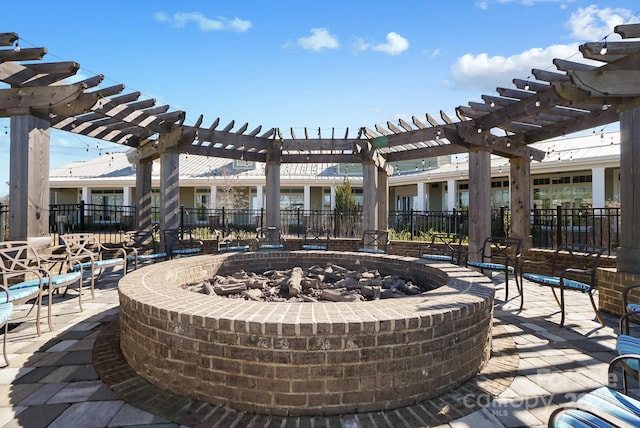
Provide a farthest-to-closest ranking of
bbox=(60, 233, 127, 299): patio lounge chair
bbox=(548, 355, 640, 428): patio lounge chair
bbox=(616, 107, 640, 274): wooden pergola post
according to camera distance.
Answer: bbox=(60, 233, 127, 299): patio lounge chair < bbox=(616, 107, 640, 274): wooden pergola post < bbox=(548, 355, 640, 428): patio lounge chair

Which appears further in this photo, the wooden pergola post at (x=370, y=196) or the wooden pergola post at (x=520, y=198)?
the wooden pergola post at (x=370, y=196)

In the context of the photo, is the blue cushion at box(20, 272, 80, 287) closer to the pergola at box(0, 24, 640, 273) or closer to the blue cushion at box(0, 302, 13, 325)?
the blue cushion at box(0, 302, 13, 325)

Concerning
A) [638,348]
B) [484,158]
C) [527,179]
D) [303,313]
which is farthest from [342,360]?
[527,179]

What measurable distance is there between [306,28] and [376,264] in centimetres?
473

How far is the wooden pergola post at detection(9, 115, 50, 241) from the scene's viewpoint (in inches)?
206

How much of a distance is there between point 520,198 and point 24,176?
10.0 m

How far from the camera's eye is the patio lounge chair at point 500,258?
536 cm

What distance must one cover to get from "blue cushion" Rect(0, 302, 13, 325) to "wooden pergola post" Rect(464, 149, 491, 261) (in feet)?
23.9

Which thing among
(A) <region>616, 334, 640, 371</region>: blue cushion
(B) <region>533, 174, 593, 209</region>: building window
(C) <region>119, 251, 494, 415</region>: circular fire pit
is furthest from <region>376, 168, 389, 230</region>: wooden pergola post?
(B) <region>533, 174, 593, 209</region>: building window

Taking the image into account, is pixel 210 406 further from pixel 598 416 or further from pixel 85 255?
pixel 85 255

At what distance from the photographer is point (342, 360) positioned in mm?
2223

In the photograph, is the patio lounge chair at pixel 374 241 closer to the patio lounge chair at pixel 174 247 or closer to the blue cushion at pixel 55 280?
the patio lounge chair at pixel 174 247

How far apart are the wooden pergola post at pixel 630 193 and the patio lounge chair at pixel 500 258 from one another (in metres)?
1.30

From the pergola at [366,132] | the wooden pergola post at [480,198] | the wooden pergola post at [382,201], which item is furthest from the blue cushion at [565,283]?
the wooden pergola post at [382,201]
